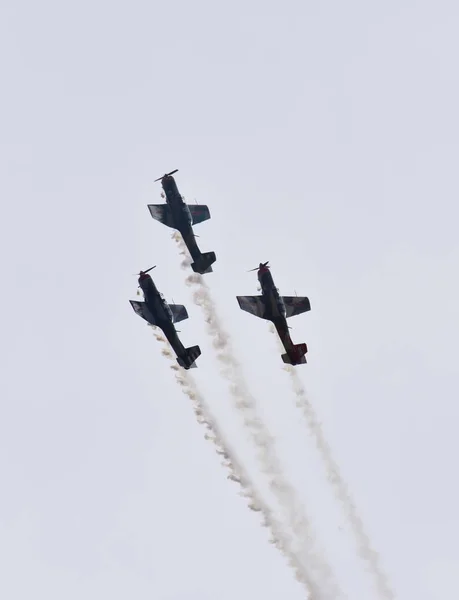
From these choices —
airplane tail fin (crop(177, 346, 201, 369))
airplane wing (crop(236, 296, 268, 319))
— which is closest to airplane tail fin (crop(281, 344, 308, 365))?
airplane wing (crop(236, 296, 268, 319))

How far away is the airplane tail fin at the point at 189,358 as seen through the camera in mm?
128000

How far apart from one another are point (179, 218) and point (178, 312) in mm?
10365

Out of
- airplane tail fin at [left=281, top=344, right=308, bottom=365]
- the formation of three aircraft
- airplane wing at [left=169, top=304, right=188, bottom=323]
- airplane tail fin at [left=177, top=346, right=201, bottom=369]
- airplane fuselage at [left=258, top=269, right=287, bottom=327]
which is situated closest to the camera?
airplane fuselage at [left=258, top=269, right=287, bottom=327]

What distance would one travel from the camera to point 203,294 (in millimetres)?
134625

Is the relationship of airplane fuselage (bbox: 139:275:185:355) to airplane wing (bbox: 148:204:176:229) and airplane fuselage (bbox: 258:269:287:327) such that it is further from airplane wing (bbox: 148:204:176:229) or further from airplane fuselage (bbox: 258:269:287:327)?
airplane fuselage (bbox: 258:269:287:327)

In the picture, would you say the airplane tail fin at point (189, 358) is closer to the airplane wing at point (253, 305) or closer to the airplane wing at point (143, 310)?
the airplane wing at point (143, 310)

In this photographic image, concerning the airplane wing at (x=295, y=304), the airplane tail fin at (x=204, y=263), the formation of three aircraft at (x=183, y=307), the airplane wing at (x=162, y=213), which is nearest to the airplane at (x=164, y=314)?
the formation of three aircraft at (x=183, y=307)

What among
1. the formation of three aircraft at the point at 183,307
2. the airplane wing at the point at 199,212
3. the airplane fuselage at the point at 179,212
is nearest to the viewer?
the formation of three aircraft at the point at 183,307

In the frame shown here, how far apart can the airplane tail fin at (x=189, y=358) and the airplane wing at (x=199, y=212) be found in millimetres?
14355

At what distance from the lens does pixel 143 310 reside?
417 ft

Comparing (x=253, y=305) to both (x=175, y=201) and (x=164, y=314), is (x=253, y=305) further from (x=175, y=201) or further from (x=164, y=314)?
(x=175, y=201)

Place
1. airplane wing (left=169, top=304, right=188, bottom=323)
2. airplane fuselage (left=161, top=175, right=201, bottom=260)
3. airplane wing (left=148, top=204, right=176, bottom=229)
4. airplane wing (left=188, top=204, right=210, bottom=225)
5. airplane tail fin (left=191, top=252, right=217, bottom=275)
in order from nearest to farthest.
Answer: airplane wing (left=169, top=304, right=188, bottom=323) < airplane tail fin (left=191, top=252, right=217, bottom=275) < airplane fuselage (left=161, top=175, right=201, bottom=260) < airplane wing (left=148, top=204, right=176, bottom=229) < airplane wing (left=188, top=204, right=210, bottom=225)

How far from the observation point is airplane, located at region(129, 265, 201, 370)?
126312 mm

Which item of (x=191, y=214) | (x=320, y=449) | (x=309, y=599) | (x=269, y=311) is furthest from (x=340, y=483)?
(x=191, y=214)
